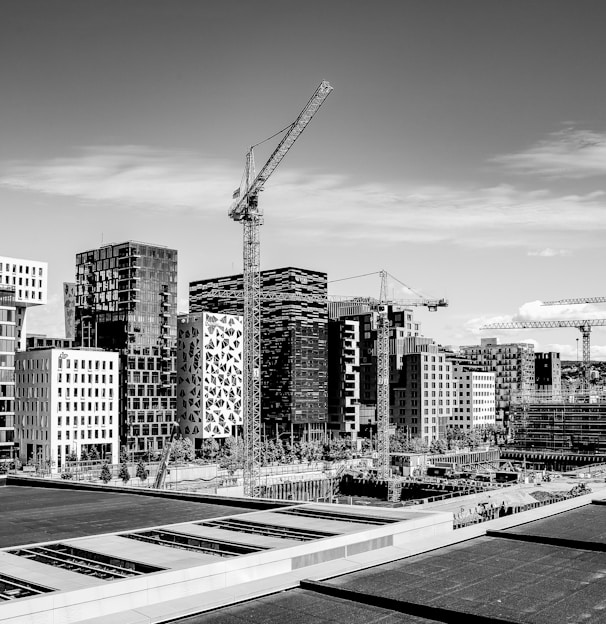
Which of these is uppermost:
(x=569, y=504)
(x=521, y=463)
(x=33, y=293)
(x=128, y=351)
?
(x=33, y=293)

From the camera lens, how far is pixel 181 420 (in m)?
175

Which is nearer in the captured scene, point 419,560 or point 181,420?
point 419,560

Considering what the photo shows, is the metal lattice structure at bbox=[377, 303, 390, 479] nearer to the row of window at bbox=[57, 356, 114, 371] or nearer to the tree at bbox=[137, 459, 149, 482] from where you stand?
the tree at bbox=[137, 459, 149, 482]

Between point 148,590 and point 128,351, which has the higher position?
point 128,351

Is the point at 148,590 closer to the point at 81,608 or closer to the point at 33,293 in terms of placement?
the point at 81,608

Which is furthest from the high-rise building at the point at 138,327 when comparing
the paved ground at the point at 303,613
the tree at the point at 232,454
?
the paved ground at the point at 303,613

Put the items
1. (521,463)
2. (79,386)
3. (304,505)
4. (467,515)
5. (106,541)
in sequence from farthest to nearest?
(521,463) → (79,386) → (467,515) → (304,505) → (106,541)

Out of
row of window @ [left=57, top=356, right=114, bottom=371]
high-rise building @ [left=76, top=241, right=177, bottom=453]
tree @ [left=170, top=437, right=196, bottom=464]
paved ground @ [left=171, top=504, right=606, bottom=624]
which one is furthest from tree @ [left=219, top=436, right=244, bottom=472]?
paved ground @ [left=171, top=504, right=606, bottom=624]

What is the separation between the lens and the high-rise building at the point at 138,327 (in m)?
163

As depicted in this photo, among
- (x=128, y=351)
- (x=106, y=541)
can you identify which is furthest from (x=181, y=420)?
(x=106, y=541)

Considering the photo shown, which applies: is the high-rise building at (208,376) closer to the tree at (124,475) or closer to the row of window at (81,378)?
the row of window at (81,378)

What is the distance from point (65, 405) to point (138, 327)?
2413 centimetres

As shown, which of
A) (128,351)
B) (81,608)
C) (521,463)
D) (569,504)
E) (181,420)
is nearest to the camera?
(81,608)

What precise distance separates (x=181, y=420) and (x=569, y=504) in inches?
4812
